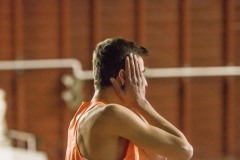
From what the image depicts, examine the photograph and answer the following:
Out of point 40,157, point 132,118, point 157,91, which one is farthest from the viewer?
point 157,91

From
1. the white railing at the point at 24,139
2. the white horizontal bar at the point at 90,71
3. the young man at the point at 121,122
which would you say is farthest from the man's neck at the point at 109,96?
the white railing at the point at 24,139

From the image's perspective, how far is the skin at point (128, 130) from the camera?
2484 mm

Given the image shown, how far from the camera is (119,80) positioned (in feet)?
8.44

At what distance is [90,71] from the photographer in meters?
8.37

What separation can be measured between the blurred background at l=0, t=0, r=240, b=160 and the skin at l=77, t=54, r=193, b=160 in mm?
5784

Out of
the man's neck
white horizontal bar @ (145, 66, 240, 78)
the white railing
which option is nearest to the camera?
the man's neck

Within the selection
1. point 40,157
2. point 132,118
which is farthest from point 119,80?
point 40,157

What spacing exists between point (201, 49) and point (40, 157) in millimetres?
2445

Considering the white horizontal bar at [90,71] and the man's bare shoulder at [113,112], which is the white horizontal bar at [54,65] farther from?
the man's bare shoulder at [113,112]

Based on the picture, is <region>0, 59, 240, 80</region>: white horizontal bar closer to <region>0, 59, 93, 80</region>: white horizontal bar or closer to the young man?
<region>0, 59, 93, 80</region>: white horizontal bar

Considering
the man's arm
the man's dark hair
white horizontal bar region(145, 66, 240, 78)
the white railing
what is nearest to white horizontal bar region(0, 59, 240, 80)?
white horizontal bar region(145, 66, 240, 78)

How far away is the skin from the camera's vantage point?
248 centimetres

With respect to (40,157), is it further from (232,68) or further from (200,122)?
(232,68)

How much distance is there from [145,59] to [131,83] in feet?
19.2
